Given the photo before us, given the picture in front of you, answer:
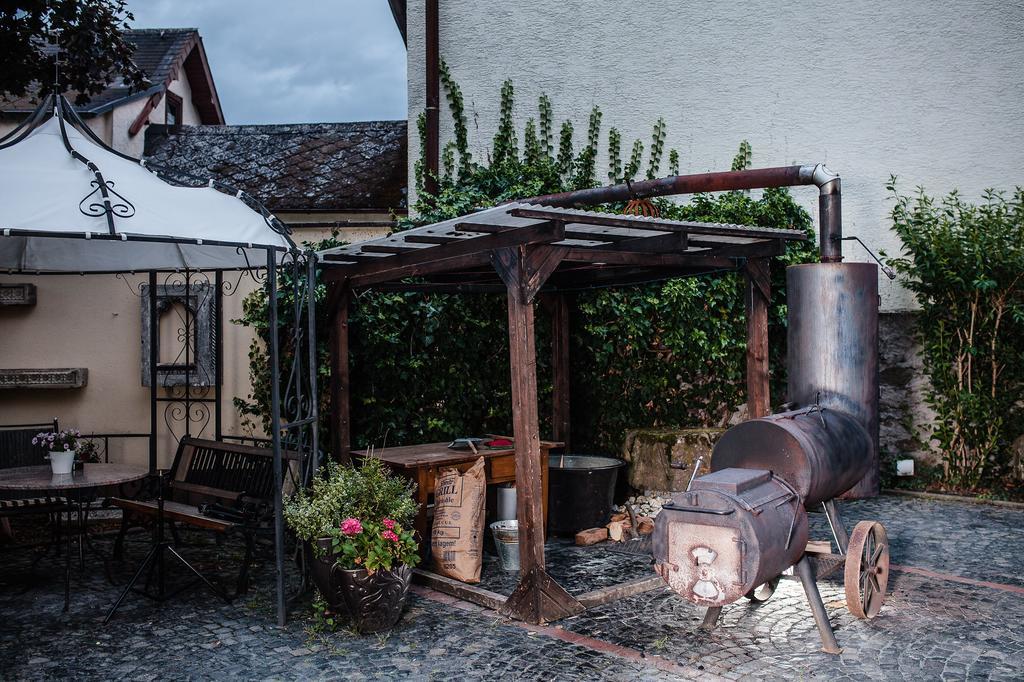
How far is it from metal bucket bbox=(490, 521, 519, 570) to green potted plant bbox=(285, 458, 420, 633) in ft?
3.52

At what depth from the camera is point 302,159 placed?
12.2 m

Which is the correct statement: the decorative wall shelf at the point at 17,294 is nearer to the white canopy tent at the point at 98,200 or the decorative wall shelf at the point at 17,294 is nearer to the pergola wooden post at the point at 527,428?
the white canopy tent at the point at 98,200

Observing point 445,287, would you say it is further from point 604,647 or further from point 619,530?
point 604,647

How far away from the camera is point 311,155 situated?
40.5 feet

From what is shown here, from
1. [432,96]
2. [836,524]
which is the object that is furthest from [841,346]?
[432,96]

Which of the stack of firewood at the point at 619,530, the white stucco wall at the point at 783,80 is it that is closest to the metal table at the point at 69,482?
the stack of firewood at the point at 619,530

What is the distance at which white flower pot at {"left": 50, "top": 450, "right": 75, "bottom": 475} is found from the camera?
252 inches

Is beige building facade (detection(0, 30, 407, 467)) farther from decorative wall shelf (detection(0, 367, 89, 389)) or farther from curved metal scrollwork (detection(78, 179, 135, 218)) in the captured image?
curved metal scrollwork (detection(78, 179, 135, 218))

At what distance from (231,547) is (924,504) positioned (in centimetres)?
682

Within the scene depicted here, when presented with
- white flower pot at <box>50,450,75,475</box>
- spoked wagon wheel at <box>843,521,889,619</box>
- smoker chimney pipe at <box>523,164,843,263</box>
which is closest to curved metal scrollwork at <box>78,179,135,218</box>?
white flower pot at <box>50,450,75,475</box>

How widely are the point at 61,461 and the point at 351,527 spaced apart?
2524 millimetres

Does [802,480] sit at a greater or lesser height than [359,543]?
greater

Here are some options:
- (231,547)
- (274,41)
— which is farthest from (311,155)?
(274,41)

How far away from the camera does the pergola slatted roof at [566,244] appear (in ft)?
17.7
